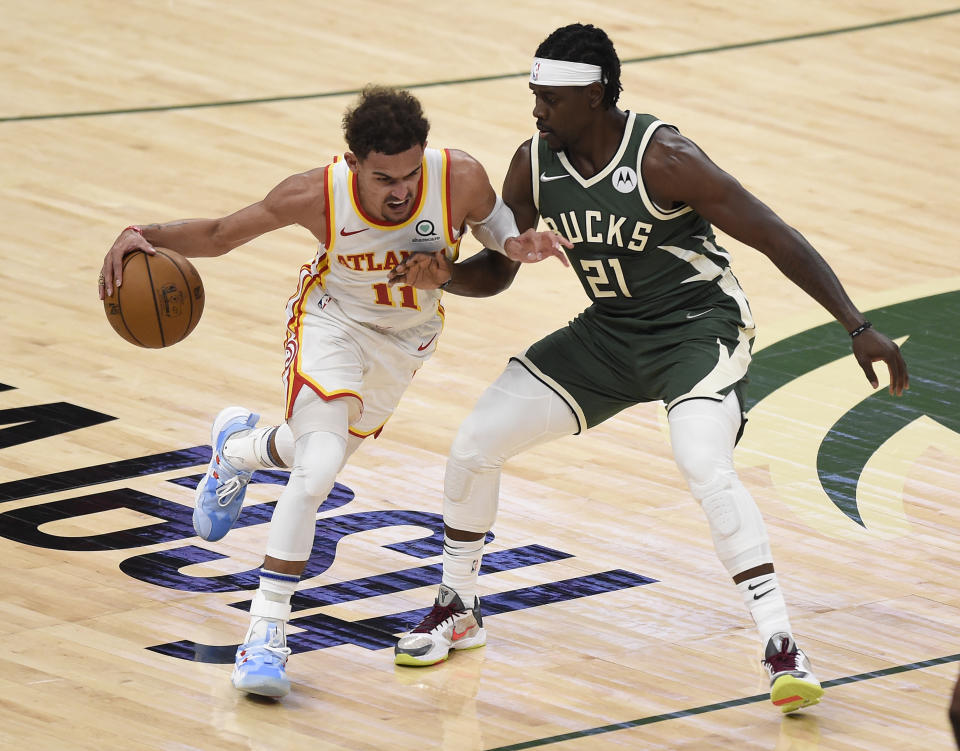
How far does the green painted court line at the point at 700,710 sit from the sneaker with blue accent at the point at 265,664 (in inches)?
26.5

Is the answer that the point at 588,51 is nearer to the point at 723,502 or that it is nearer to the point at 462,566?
the point at 723,502

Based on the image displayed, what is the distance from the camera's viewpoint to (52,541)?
6.38 meters

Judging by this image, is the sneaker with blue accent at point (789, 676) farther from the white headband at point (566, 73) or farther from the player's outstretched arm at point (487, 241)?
the white headband at point (566, 73)

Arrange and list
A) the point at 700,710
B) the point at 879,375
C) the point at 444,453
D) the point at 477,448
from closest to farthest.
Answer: the point at 700,710, the point at 477,448, the point at 444,453, the point at 879,375

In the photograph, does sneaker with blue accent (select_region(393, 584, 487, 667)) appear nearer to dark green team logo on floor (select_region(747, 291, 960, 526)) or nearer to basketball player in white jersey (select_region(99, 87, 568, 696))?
basketball player in white jersey (select_region(99, 87, 568, 696))

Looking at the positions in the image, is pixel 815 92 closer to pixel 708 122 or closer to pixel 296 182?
pixel 708 122

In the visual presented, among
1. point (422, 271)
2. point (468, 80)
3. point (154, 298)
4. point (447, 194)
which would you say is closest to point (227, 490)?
point (154, 298)

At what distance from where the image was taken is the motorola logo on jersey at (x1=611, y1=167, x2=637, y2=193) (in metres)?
5.65

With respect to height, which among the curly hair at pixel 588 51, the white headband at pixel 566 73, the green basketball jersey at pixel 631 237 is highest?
the curly hair at pixel 588 51

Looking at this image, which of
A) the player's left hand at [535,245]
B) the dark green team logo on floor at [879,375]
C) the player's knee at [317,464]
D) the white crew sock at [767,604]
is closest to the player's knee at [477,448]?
the player's knee at [317,464]

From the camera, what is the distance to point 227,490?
251 inches

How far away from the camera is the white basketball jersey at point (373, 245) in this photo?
5633 mm

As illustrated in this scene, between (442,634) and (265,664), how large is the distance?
670 millimetres

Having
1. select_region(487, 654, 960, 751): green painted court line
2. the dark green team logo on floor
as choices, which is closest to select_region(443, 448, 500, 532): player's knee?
select_region(487, 654, 960, 751): green painted court line
